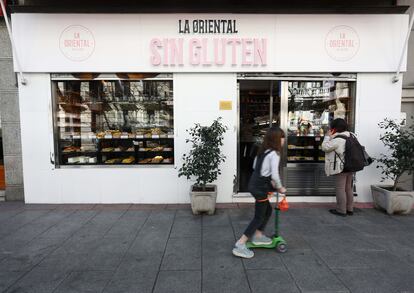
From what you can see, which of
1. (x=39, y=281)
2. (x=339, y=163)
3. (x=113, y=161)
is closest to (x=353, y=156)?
(x=339, y=163)

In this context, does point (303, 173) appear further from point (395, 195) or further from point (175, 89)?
point (175, 89)

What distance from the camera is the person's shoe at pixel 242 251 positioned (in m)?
3.43

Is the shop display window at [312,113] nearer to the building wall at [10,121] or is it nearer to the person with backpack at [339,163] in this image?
the person with backpack at [339,163]

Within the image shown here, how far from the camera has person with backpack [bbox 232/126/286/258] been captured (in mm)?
3340

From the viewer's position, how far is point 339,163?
4922 mm

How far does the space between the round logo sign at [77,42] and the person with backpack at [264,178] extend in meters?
4.44

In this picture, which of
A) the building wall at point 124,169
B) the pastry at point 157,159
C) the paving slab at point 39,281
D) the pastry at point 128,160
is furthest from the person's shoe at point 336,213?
the paving slab at point 39,281

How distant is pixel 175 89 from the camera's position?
5672 millimetres

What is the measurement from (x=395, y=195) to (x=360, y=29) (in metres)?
3.60

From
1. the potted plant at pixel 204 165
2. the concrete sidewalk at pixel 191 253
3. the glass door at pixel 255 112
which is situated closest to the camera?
the concrete sidewalk at pixel 191 253

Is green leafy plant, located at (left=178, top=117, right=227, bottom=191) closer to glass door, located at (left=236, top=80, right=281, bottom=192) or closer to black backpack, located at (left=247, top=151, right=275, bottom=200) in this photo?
glass door, located at (left=236, top=80, right=281, bottom=192)

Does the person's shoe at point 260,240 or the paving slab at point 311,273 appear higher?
the person's shoe at point 260,240

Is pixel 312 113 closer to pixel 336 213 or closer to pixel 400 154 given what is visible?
pixel 400 154

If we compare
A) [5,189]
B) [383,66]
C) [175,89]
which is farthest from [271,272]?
[5,189]
